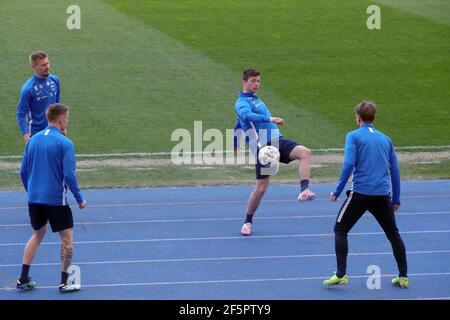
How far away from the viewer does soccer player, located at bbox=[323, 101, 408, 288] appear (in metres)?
10.1

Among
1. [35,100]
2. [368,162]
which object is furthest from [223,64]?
[368,162]

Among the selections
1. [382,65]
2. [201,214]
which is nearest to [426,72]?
[382,65]

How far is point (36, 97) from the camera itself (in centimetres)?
1286

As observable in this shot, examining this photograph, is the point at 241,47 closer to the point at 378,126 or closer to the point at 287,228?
the point at 378,126

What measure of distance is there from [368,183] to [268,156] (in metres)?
2.37

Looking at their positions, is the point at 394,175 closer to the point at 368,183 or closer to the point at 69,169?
the point at 368,183

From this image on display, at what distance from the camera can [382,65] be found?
25078 millimetres

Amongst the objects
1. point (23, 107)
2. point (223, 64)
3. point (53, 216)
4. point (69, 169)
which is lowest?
point (53, 216)

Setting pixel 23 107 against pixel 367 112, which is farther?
pixel 23 107

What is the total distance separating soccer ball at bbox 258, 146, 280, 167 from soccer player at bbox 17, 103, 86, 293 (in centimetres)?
291

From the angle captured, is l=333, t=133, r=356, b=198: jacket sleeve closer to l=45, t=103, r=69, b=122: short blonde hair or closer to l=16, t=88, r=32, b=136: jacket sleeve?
l=45, t=103, r=69, b=122: short blonde hair

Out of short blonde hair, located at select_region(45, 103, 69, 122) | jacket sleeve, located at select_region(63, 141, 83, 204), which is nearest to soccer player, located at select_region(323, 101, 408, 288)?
jacket sleeve, located at select_region(63, 141, 83, 204)

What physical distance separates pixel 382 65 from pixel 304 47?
224 cm
